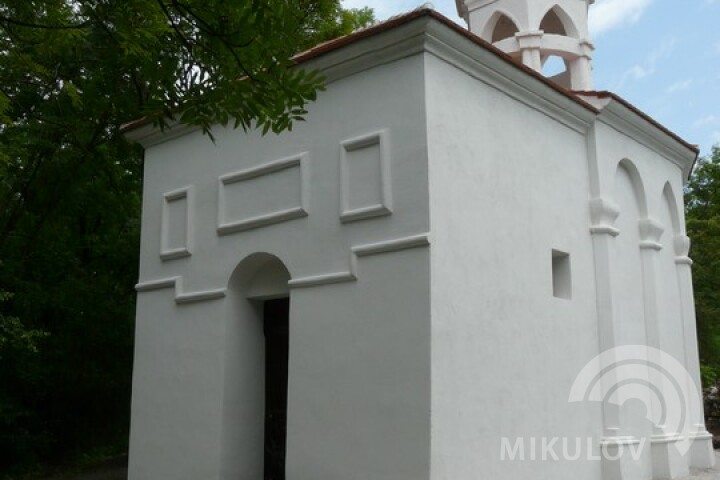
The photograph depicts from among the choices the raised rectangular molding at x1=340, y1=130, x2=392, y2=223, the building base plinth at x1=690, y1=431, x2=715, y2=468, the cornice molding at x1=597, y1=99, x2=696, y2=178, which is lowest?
the building base plinth at x1=690, y1=431, x2=715, y2=468

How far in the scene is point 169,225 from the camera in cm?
1115

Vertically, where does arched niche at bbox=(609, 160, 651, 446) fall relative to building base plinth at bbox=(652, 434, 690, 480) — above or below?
above

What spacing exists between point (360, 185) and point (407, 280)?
132 cm

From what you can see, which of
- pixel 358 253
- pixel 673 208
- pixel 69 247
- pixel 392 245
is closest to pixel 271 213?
pixel 358 253

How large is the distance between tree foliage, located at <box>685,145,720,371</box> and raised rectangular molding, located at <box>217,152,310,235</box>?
15.8m

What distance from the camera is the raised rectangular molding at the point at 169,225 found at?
1070 centimetres

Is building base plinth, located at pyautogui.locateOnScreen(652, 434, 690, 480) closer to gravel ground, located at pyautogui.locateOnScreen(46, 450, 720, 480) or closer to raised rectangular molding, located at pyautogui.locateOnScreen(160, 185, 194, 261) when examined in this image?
gravel ground, located at pyautogui.locateOnScreen(46, 450, 720, 480)

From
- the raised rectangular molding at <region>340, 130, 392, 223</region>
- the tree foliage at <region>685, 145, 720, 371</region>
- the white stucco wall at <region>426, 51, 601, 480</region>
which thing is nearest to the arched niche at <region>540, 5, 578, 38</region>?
the white stucco wall at <region>426, 51, 601, 480</region>

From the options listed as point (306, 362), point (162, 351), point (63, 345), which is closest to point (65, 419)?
point (63, 345)

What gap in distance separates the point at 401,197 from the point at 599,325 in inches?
158

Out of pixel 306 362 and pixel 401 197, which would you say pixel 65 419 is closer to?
pixel 306 362

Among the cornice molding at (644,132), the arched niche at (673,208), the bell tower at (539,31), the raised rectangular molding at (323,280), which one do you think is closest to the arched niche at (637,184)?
the cornice molding at (644,132)

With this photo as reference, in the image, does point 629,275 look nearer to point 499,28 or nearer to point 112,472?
point 499,28

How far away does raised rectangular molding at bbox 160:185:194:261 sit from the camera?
35.1 feet
